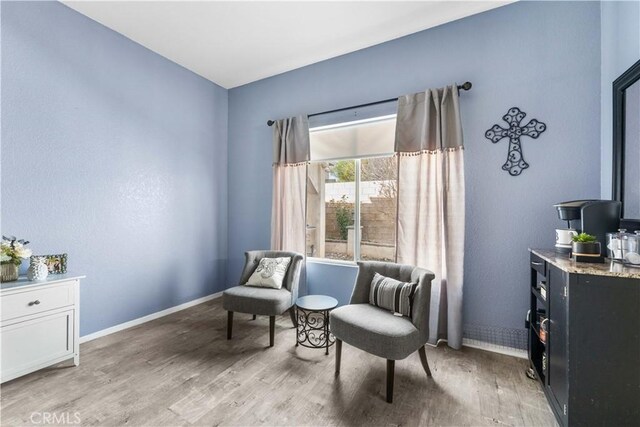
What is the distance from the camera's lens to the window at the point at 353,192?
303 cm

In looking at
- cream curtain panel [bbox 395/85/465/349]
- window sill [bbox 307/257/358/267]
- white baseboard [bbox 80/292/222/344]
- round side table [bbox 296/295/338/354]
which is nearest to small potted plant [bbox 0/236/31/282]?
white baseboard [bbox 80/292/222/344]

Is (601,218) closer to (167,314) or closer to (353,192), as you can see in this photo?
(353,192)

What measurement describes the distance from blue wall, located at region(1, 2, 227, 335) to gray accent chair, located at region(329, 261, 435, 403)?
2284 millimetres

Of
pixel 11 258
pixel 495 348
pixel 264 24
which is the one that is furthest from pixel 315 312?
pixel 264 24

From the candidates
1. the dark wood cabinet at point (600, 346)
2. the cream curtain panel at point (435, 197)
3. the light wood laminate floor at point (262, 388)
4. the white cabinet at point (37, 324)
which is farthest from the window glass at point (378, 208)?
the white cabinet at point (37, 324)

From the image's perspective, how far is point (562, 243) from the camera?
1.84m

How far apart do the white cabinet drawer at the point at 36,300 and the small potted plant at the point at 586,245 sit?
135 inches

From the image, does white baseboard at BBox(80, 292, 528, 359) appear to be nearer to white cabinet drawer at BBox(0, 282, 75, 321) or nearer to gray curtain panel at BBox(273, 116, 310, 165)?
white cabinet drawer at BBox(0, 282, 75, 321)

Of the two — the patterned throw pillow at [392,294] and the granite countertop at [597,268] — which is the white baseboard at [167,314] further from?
the granite countertop at [597,268]

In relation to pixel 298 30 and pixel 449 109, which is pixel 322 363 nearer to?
pixel 449 109

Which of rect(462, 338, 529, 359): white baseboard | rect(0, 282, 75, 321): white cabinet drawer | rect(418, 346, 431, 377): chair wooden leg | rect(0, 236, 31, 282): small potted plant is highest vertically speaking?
rect(0, 236, 31, 282): small potted plant

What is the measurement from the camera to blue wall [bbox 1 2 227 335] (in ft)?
7.25

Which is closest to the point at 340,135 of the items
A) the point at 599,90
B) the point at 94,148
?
the point at 599,90

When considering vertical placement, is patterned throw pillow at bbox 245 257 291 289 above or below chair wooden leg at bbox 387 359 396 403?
above
